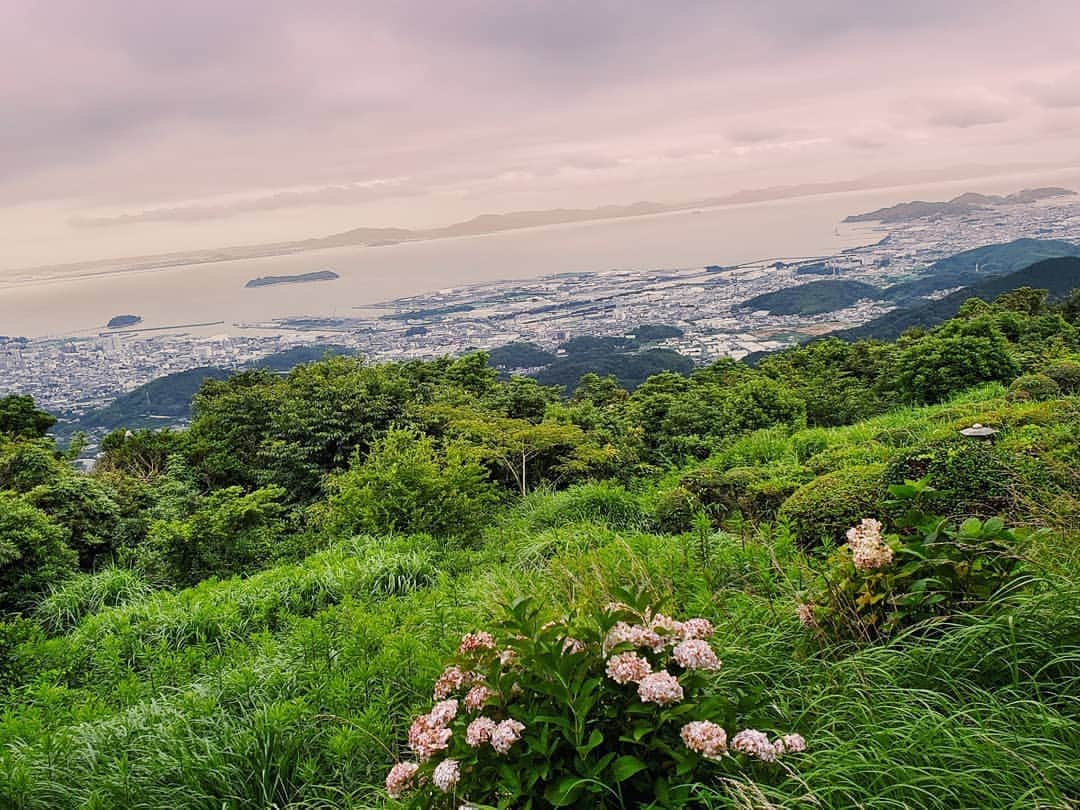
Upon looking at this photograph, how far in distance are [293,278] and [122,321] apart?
1852 inches

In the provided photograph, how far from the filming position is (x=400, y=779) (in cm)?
181

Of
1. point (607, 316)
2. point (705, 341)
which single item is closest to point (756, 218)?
point (607, 316)

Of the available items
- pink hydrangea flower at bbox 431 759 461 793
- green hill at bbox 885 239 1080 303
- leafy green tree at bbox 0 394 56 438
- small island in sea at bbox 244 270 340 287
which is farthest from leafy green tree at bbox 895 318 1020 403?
small island in sea at bbox 244 270 340 287

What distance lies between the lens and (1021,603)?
84.4 inches

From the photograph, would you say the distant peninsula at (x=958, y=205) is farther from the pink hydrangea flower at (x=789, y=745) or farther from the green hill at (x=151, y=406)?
the pink hydrangea flower at (x=789, y=745)

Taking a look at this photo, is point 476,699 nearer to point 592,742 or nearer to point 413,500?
point 592,742

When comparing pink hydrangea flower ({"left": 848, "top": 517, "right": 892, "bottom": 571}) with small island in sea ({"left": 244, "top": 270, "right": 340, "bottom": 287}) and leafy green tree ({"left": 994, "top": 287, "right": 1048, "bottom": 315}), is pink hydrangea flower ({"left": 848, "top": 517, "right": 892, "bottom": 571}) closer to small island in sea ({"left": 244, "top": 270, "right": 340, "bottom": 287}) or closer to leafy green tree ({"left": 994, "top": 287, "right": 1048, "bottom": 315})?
leafy green tree ({"left": 994, "top": 287, "right": 1048, "bottom": 315})

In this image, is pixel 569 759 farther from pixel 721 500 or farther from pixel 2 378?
pixel 2 378

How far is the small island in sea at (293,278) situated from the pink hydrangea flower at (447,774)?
446ft

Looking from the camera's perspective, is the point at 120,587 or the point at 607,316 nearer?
the point at 120,587

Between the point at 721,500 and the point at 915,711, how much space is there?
3.89 meters

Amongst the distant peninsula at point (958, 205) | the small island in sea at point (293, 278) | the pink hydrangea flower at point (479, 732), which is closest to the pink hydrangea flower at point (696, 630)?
the pink hydrangea flower at point (479, 732)

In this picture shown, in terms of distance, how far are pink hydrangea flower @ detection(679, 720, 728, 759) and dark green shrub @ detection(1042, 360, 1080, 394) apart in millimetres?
8452

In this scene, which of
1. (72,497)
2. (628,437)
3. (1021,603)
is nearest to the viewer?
(1021,603)
